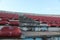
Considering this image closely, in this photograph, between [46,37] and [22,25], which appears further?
[22,25]

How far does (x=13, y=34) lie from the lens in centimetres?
96

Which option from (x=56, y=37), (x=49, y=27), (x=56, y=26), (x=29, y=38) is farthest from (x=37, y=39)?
(x=56, y=26)

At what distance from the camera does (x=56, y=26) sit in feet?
5.21

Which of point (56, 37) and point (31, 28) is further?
point (31, 28)

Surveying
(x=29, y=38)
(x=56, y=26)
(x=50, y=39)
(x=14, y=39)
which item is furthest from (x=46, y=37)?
(x=56, y=26)

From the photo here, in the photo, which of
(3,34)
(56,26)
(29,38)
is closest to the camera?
(3,34)

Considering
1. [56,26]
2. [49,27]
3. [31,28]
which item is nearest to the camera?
[31,28]

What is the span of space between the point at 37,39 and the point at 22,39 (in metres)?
0.12

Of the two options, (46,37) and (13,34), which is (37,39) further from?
(13,34)

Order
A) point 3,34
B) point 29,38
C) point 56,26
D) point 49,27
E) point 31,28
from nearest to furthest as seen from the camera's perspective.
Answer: point 3,34
point 29,38
point 31,28
point 49,27
point 56,26

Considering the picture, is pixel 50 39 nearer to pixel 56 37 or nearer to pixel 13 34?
Answer: pixel 56 37

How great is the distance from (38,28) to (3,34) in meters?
0.48

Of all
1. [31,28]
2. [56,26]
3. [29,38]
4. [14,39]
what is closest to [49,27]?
[56,26]

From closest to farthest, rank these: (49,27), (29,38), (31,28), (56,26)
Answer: (29,38), (31,28), (49,27), (56,26)
